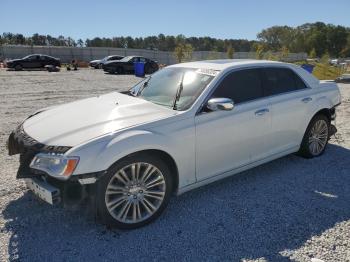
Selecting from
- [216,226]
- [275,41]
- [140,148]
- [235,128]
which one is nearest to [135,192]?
[140,148]

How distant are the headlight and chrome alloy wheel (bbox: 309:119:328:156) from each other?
3.83m

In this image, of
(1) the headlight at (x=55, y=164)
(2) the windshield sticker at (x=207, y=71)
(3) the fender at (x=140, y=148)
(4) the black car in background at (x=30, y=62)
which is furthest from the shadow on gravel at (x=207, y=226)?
(4) the black car in background at (x=30, y=62)

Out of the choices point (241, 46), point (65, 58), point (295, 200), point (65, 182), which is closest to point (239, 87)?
point (295, 200)

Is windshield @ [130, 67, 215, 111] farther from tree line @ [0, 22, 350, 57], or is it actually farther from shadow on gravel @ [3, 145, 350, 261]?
tree line @ [0, 22, 350, 57]

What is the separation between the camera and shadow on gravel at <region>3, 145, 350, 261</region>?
3168mm

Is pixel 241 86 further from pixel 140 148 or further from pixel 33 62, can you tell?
pixel 33 62

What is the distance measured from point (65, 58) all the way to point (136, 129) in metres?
51.0

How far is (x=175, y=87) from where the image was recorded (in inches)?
171

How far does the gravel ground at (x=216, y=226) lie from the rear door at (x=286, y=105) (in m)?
0.51

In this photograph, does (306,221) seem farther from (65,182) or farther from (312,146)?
(65,182)

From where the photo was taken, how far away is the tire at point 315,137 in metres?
5.36

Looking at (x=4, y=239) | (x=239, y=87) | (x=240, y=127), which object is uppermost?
(x=239, y=87)

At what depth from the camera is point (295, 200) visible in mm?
4191

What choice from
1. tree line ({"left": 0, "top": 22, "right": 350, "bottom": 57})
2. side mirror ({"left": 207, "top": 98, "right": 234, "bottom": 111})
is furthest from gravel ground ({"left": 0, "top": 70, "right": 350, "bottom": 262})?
tree line ({"left": 0, "top": 22, "right": 350, "bottom": 57})
